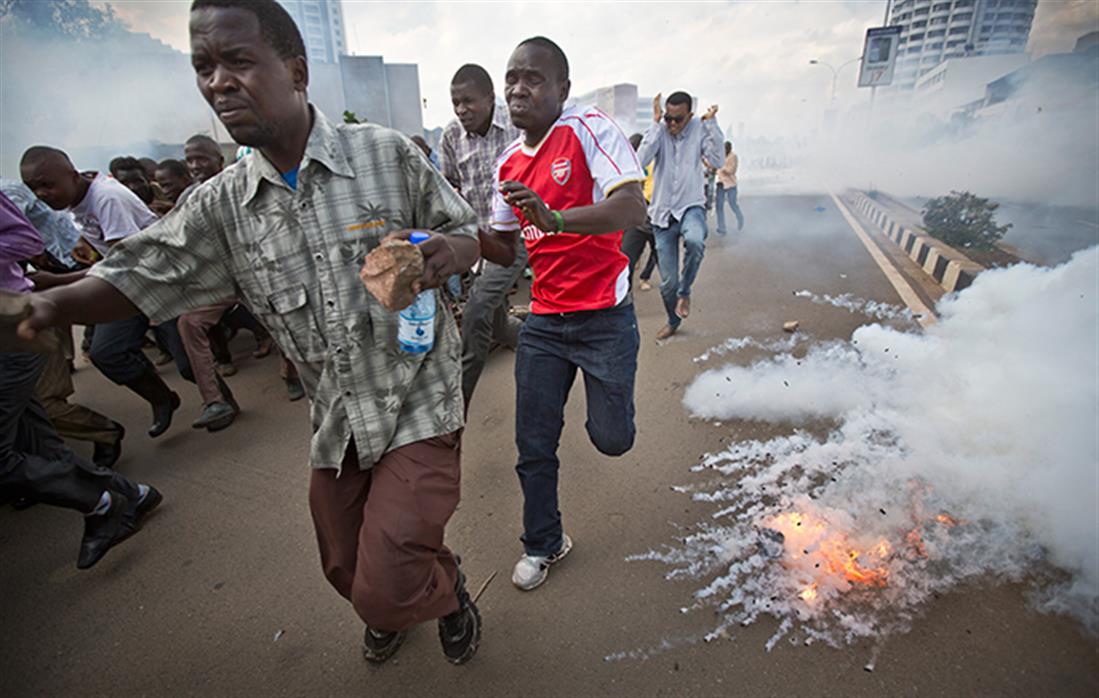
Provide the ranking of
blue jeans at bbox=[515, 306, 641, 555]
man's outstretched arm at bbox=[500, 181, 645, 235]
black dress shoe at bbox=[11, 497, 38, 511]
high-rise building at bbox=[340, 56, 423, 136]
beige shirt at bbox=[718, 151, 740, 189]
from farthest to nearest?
1. high-rise building at bbox=[340, 56, 423, 136]
2. beige shirt at bbox=[718, 151, 740, 189]
3. black dress shoe at bbox=[11, 497, 38, 511]
4. blue jeans at bbox=[515, 306, 641, 555]
5. man's outstretched arm at bbox=[500, 181, 645, 235]

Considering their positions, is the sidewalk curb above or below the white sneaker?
above

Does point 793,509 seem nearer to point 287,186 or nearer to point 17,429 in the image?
point 287,186

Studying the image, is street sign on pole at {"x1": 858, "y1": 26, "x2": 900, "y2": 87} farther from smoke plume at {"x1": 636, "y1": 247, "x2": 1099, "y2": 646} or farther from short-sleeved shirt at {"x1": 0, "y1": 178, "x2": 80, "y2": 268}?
short-sleeved shirt at {"x1": 0, "y1": 178, "x2": 80, "y2": 268}

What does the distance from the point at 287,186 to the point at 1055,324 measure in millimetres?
4110

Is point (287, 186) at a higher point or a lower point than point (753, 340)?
higher

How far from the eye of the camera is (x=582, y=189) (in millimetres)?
2035

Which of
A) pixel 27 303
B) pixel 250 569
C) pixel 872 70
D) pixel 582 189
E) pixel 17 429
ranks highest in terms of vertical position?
pixel 872 70

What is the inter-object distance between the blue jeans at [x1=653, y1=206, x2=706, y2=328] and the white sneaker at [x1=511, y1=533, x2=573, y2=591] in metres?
2.98

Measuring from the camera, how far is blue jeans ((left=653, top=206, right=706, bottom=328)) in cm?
469

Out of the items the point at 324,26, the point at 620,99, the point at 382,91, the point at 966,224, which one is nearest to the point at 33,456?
the point at 966,224

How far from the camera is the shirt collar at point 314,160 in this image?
146 cm

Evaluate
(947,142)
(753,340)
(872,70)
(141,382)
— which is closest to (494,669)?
(141,382)

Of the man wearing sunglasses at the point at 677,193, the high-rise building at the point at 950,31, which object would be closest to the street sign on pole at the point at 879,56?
the high-rise building at the point at 950,31

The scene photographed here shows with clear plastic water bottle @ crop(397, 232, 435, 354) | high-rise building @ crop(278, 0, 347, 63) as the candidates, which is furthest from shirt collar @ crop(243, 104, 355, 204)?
high-rise building @ crop(278, 0, 347, 63)
